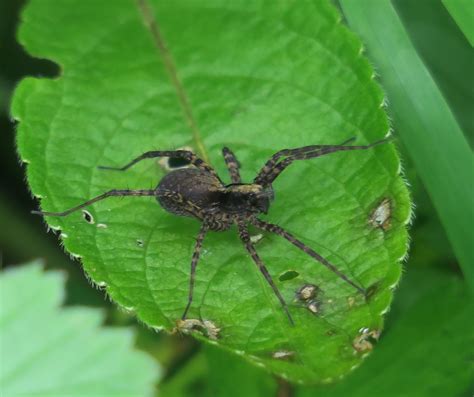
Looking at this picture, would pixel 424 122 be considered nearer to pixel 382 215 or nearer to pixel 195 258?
pixel 382 215

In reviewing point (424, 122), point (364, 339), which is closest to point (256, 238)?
point (364, 339)

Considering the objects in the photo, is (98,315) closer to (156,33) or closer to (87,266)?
(87,266)

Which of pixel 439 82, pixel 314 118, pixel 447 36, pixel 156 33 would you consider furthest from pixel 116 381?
pixel 447 36

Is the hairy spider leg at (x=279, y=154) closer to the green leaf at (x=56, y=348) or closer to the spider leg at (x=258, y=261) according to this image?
the spider leg at (x=258, y=261)

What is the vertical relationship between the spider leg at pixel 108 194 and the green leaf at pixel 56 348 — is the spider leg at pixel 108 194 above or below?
above

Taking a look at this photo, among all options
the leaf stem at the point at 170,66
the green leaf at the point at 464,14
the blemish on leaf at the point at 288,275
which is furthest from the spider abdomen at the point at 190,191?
the green leaf at the point at 464,14

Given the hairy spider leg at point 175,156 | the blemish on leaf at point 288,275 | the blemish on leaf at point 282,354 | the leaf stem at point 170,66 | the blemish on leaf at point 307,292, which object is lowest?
the blemish on leaf at point 282,354
